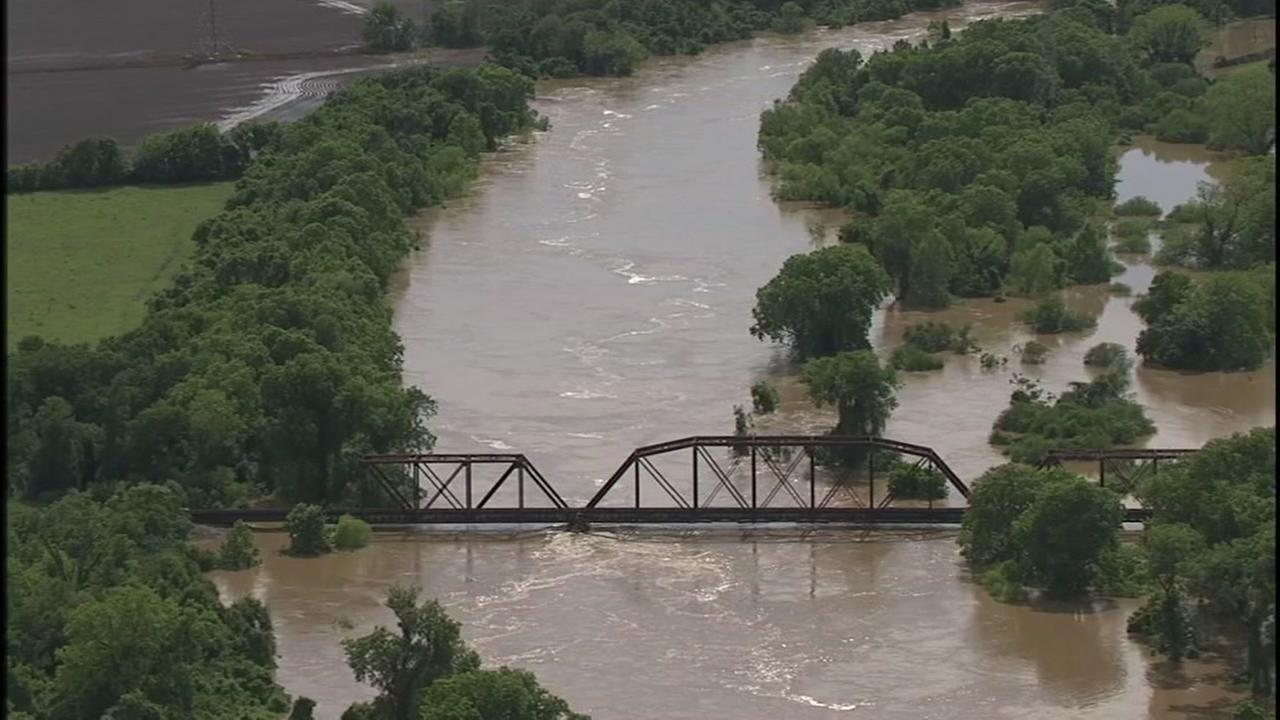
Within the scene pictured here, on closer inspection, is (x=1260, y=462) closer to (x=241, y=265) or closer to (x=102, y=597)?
(x=102, y=597)

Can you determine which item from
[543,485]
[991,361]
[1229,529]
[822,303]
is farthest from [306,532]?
[991,361]

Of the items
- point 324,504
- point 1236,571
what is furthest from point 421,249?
point 1236,571

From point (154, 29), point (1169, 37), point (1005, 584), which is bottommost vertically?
point (1005, 584)

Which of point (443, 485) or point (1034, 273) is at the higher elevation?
point (1034, 273)

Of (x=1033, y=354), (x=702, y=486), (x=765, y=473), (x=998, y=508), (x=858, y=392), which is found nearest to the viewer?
(x=998, y=508)

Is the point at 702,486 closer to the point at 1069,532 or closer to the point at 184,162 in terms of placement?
the point at 1069,532

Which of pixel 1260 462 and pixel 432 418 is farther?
pixel 432 418
